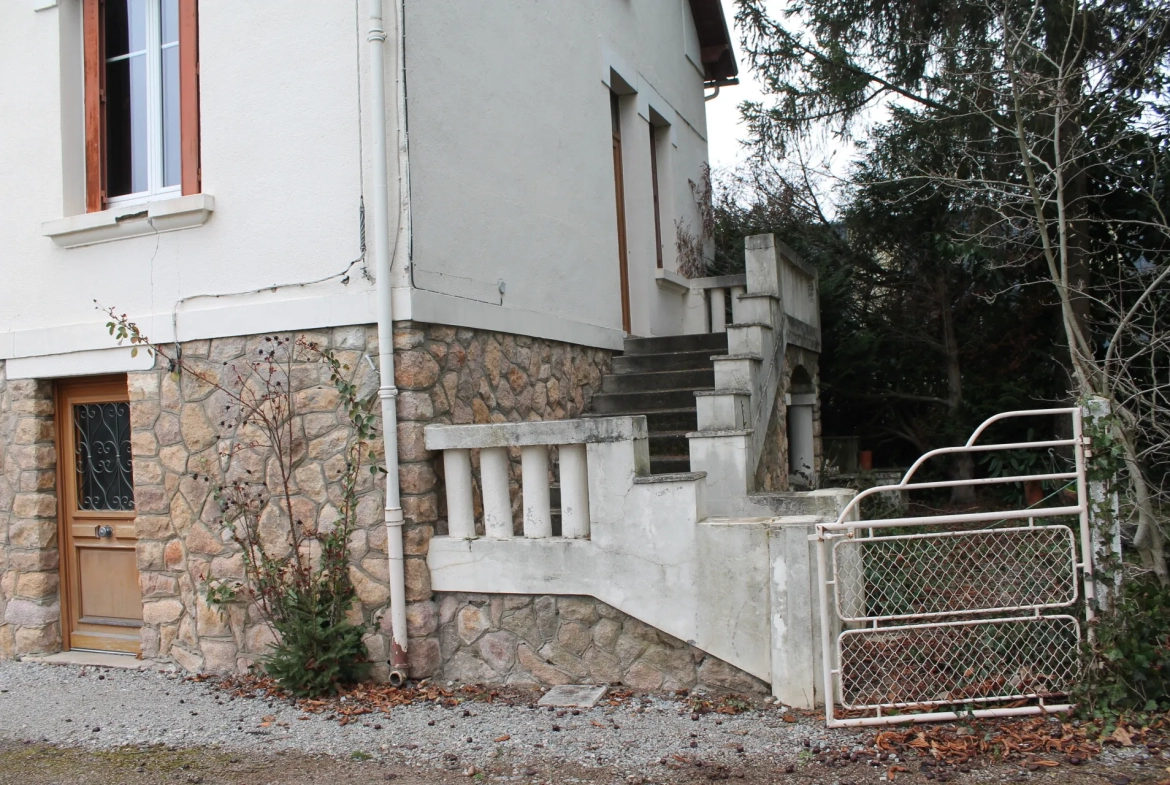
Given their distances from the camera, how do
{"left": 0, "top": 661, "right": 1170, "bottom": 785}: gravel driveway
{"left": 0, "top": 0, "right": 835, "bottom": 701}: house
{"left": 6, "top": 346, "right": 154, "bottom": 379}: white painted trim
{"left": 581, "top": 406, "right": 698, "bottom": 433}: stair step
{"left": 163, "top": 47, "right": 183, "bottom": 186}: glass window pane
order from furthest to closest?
{"left": 581, "top": 406, "right": 698, "bottom": 433}: stair step
{"left": 163, "top": 47, "right": 183, "bottom": 186}: glass window pane
{"left": 6, "top": 346, "right": 154, "bottom": 379}: white painted trim
{"left": 0, "top": 0, "right": 835, "bottom": 701}: house
{"left": 0, "top": 661, "right": 1170, "bottom": 785}: gravel driveway

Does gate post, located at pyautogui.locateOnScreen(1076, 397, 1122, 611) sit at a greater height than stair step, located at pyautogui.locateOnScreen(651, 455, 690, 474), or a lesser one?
lesser

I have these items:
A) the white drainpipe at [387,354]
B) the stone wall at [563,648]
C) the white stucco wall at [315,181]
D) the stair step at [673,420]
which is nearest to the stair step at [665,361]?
the white stucco wall at [315,181]

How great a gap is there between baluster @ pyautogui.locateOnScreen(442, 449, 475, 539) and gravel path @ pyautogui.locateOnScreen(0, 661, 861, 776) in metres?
0.96

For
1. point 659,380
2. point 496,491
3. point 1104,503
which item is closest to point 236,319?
point 496,491

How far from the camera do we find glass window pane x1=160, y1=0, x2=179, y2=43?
637 cm

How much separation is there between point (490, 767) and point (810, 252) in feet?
27.6

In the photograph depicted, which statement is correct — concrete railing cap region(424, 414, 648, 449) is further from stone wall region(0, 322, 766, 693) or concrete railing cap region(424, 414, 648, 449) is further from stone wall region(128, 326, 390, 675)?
stone wall region(128, 326, 390, 675)

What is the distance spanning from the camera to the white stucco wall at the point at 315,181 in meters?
5.54

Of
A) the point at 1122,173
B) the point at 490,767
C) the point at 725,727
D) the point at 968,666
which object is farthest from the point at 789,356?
the point at 490,767

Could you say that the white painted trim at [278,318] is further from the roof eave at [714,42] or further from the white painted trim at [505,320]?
the roof eave at [714,42]

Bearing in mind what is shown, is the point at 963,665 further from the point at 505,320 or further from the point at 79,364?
the point at 79,364

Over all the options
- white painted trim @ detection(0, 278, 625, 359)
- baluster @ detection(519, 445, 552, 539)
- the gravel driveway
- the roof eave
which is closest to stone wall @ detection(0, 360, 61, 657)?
white painted trim @ detection(0, 278, 625, 359)

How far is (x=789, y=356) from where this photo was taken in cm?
837

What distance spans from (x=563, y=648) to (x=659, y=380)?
2.95 meters
